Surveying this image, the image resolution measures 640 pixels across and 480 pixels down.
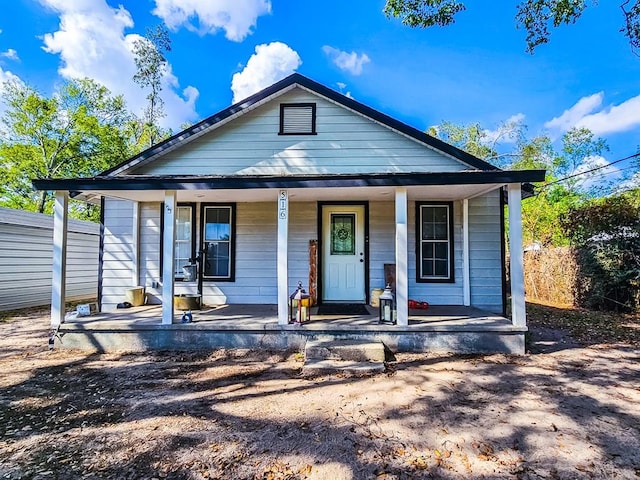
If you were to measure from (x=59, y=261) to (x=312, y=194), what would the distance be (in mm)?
4410

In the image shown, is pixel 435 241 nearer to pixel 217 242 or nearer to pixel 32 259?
pixel 217 242

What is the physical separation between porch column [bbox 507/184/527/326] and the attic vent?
4.21 metres

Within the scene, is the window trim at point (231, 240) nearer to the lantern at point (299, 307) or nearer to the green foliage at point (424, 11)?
the lantern at point (299, 307)

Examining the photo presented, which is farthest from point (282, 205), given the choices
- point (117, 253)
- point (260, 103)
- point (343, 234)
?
point (117, 253)

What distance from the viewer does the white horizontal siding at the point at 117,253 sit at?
735 centimetres

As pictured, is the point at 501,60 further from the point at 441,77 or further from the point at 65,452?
the point at 65,452

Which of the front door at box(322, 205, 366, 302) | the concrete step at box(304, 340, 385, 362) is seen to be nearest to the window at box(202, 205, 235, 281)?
the front door at box(322, 205, 366, 302)

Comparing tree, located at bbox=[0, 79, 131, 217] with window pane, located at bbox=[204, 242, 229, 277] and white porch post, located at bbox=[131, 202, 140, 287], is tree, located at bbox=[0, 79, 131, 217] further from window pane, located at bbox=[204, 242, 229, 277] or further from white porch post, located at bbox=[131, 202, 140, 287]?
window pane, located at bbox=[204, 242, 229, 277]

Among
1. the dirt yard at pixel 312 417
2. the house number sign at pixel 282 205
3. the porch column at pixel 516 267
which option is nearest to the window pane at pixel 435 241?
the porch column at pixel 516 267

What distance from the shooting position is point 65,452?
2738 millimetres

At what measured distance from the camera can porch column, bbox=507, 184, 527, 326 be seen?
5230mm

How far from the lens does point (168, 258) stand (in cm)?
559

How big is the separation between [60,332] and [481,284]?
7729mm

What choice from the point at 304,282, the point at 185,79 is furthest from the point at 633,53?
the point at 185,79
